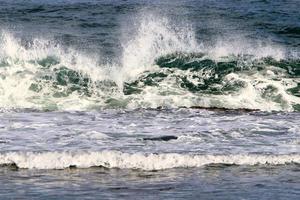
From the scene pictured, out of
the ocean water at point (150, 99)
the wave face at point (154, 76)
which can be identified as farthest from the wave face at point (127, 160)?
the wave face at point (154, 76)

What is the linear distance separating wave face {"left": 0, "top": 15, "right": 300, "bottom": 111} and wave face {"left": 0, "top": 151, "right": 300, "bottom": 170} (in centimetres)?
538

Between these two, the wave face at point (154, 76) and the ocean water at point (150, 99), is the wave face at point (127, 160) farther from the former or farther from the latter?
the wave face at point (154, 76)

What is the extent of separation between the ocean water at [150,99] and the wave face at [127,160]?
2 centimetres

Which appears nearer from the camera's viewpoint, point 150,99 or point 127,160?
point 127,160

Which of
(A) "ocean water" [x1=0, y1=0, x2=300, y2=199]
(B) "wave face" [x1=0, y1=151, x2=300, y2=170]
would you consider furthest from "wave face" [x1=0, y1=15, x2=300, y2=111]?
(B) "wave face" [x1=0, y1=151, x2=300, y2=170]

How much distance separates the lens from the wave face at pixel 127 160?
10.2 metres

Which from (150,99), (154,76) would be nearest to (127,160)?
(150,99)

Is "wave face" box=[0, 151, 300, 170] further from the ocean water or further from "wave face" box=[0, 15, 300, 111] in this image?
"wave face" box=[0, 15, 300, 111]

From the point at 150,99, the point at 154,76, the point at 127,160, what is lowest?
the point at 127,160

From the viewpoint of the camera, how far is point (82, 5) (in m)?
27.8

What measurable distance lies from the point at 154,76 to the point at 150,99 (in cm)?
165

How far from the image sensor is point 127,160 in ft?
33.9

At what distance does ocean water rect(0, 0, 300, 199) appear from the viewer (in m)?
9.56

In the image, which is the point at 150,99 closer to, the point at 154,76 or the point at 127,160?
the point at 154,76
